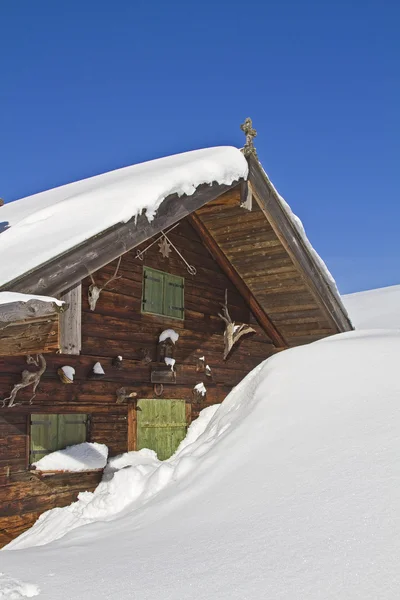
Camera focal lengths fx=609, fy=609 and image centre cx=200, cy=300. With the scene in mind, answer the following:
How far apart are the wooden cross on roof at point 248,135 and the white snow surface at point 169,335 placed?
9.67 feet

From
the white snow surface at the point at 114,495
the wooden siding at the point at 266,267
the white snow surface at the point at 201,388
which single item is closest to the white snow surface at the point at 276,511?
the white snow surface at the point at 114,495

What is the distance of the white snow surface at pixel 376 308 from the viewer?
76.8 feet

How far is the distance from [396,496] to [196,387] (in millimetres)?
6972

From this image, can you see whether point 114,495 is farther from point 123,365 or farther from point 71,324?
point 123,365

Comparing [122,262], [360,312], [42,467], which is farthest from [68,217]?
[360,312]

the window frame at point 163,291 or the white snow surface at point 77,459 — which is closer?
the white snow surface at point 77,459

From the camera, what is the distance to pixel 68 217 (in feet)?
21.8

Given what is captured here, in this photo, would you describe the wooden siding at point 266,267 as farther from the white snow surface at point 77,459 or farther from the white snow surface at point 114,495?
the white snow surface at point 77,459

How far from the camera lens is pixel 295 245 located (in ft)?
31.4

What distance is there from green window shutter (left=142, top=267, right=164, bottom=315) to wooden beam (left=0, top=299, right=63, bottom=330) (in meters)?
3.94

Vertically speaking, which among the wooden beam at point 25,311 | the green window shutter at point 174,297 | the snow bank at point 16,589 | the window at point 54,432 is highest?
the green window shutter at point 174,297

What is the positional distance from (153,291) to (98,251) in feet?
11.0

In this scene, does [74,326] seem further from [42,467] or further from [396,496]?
[396,496]

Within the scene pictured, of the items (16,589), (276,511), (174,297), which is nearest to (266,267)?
(174,297)
